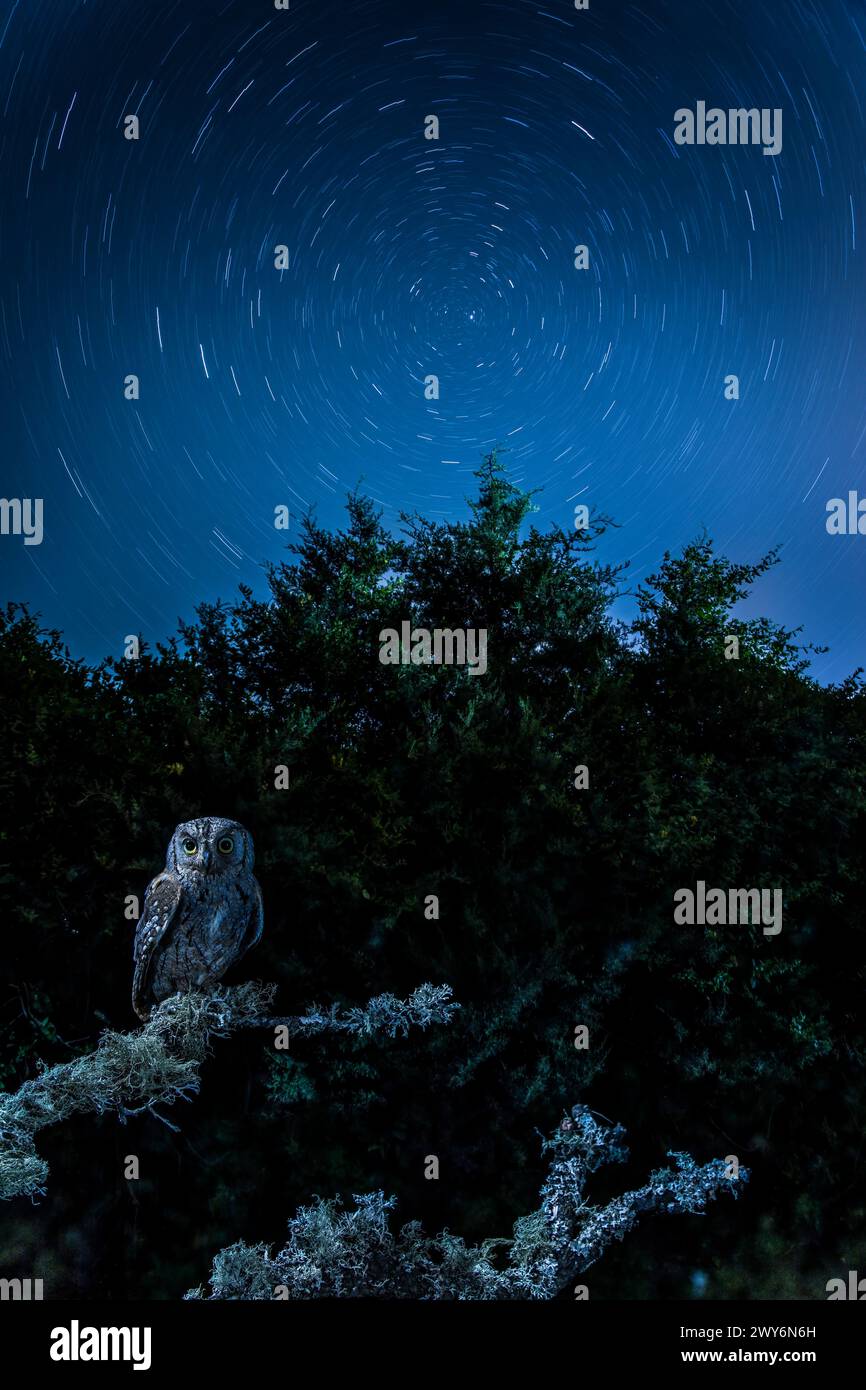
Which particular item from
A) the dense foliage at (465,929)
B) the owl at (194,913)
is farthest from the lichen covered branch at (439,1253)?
the owl at (194,913)

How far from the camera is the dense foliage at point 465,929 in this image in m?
7.34

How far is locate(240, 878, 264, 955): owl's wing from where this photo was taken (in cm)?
664

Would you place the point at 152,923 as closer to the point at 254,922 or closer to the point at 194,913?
the point at 194,913

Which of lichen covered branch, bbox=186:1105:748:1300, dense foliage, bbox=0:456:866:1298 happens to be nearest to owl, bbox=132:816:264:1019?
dense foliage, bbox=0:456:866:1298

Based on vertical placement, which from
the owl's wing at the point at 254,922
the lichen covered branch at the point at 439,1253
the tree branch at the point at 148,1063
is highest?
the owl's wing at the point at 254,922

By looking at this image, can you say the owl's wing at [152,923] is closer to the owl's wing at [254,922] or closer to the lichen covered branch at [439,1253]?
the owl's wing at [254,922]

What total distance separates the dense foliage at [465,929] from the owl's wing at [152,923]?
3.16 ft

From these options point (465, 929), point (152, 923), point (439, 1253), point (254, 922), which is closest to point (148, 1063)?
point (152, 923)

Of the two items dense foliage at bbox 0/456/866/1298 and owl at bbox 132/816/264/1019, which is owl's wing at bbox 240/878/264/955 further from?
dense foliage at bbox 0/456/866/1298

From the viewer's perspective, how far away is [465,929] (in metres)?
8.41
